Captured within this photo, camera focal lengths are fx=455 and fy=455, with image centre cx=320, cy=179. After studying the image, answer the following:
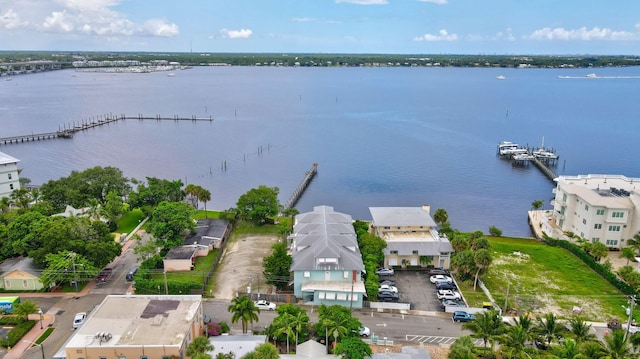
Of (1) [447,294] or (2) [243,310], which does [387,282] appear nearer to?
(1) [447,294]

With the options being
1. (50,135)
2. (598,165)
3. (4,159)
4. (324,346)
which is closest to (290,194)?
(4,159)

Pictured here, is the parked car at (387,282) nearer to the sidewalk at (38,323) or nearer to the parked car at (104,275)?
the parked car at (104,275)

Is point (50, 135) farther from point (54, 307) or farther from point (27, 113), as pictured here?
point (54, 307)

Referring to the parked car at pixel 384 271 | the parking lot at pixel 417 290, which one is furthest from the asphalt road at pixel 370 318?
the parked car at pixel 384 271

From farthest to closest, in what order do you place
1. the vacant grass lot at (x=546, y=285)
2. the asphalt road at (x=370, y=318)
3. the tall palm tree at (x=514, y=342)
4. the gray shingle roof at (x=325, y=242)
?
the gray shingle roof at (x=325, y=242) → the vacant grass lot at (x=546, y=285) → the asphalt road at (x=370, y=318) → the tall palm tree at (x=514, y=342)

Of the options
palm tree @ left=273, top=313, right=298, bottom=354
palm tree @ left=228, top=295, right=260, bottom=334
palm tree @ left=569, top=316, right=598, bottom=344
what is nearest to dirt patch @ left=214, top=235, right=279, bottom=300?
palm tree @ left=228, top=295, right=260, bottom=334

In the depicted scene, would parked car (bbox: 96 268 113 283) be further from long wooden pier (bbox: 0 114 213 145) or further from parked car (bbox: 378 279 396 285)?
long wooden pier (bbox: 0 114 213 145)
